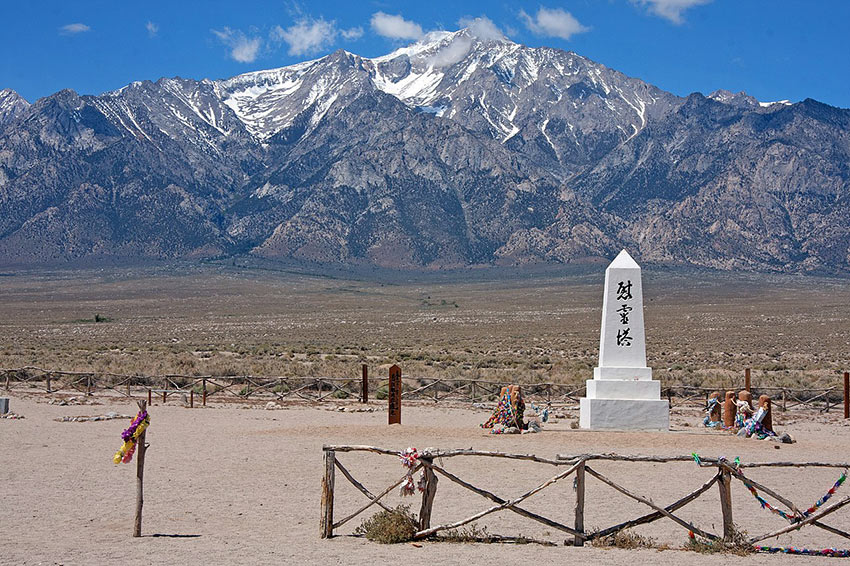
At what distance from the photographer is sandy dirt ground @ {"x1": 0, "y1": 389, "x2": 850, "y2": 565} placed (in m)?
10.0

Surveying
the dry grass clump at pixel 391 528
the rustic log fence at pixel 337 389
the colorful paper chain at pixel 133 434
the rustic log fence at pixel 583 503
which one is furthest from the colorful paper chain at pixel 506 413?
the colorful paper chain at pixel 133 434

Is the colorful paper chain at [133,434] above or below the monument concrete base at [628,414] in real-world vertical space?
above

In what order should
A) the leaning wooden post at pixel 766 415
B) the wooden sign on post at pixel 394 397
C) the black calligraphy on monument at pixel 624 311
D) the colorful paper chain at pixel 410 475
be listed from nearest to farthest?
the colorful paper chain at pixel 410 475 < the leaning wooden post at pixel 766 415 < the black calligraphy on monument at pixel 624 311 < the wooden sign on post at pixel 394 397

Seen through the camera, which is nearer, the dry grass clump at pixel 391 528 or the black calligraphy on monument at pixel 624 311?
the dry grass clump at pixel 391 528

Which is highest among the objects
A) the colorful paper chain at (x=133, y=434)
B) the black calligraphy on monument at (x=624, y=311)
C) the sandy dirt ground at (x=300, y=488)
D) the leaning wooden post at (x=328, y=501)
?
the black calligraphy on monument at (x=624, y=311)

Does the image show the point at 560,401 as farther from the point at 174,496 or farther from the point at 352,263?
the point at 352,263

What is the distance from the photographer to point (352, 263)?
638ft

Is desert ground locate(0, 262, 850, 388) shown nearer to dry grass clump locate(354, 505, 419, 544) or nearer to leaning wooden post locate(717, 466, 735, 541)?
leaning wooden post locate(717, 466, 735, 541)

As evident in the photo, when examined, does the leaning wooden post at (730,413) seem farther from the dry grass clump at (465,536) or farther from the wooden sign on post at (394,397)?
the dry grass clump at (465,536)

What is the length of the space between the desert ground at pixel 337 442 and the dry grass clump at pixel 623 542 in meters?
0.24

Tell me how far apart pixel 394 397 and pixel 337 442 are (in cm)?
302

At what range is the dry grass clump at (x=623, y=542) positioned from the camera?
1029 cm

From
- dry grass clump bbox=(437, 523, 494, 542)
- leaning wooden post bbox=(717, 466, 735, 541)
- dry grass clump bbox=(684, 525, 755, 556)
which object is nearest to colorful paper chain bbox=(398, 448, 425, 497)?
dry grass clump bbox=(437, 523, 494, 542)

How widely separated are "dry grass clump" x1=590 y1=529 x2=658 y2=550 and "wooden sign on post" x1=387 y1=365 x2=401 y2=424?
10224 mm
